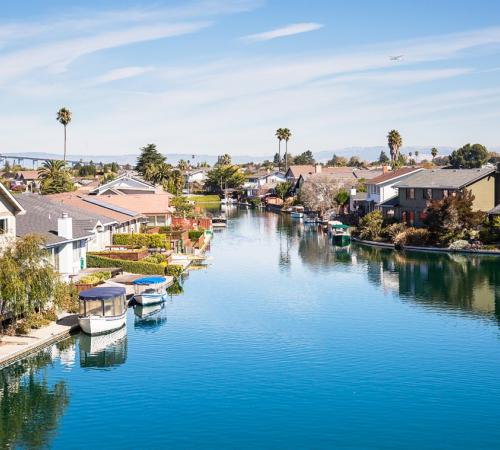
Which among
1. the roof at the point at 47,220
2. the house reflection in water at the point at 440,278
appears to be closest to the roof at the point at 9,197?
the roof at the point at 47,220

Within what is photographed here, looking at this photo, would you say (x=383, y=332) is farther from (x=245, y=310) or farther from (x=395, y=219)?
(x=395, y=219)

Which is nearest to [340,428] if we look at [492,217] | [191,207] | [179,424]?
[179,424]

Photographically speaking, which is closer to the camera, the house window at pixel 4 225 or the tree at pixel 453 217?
the house window at pixel 4 225

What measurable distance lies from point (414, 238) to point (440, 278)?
22.6 m

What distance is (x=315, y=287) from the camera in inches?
2665

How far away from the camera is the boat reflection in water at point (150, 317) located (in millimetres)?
50562

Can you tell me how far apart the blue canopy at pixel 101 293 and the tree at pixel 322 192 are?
98999 mm

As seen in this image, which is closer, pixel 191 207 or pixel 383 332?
pixel 383 332

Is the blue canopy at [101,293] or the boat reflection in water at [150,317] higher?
the blue canopy at [101,293]

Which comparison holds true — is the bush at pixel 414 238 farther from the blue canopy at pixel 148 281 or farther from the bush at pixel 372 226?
the blue canopy at pixel 148 281

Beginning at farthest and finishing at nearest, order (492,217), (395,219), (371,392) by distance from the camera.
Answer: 1. (395,219)
2. (492,217)
3. (371,392)

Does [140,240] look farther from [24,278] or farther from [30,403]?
[30,403]

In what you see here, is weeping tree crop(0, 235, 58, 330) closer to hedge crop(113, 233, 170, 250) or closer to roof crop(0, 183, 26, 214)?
roof crop(0, 183, 26, 214)

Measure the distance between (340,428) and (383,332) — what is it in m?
18.0
